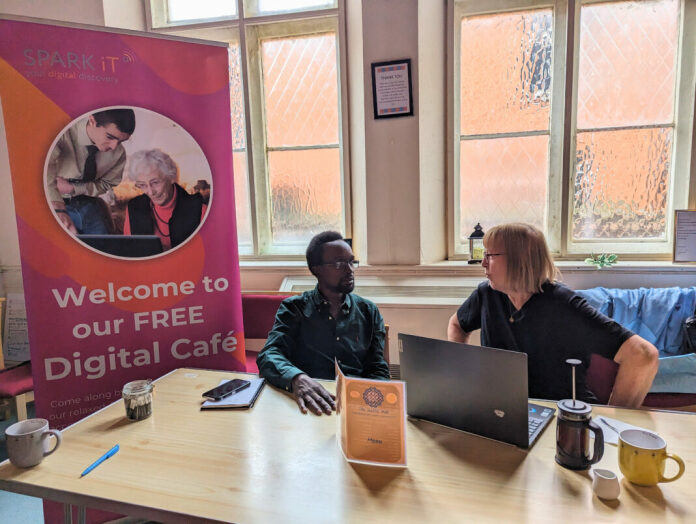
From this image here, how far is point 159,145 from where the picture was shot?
73.7 inches

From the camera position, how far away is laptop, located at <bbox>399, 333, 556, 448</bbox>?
98 cm

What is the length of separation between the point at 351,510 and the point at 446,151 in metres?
2.52

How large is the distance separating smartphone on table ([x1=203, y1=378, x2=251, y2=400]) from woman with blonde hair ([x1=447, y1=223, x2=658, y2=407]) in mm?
895

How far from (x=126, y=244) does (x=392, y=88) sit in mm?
1748

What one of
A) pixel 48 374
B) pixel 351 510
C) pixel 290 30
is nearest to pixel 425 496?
pixel 351 510

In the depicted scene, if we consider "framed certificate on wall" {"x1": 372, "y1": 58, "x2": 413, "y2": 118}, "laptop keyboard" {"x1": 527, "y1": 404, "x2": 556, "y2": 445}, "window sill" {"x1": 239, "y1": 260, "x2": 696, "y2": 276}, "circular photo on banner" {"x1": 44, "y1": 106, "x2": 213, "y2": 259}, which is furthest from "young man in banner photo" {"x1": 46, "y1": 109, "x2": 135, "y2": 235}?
"laptop keyboard" {"x1": 527, "y1": 404, "x2": 556, "y2": 445}

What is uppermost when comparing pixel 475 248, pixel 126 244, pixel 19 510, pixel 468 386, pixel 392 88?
pixel 392 88

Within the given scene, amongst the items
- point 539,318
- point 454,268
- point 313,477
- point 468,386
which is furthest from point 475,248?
point 313,477

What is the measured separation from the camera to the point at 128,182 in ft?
5.97

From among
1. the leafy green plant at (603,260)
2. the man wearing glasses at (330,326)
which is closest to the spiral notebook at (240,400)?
the man wearing glasses at (330,326)

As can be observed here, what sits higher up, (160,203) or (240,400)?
(160,203)

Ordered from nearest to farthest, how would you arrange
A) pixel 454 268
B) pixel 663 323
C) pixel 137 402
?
pixel 137 402
pixel 663 323
pixel 454 268

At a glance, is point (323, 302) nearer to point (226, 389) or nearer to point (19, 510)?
point (226, 389)

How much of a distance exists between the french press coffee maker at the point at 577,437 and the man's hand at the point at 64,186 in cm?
183
